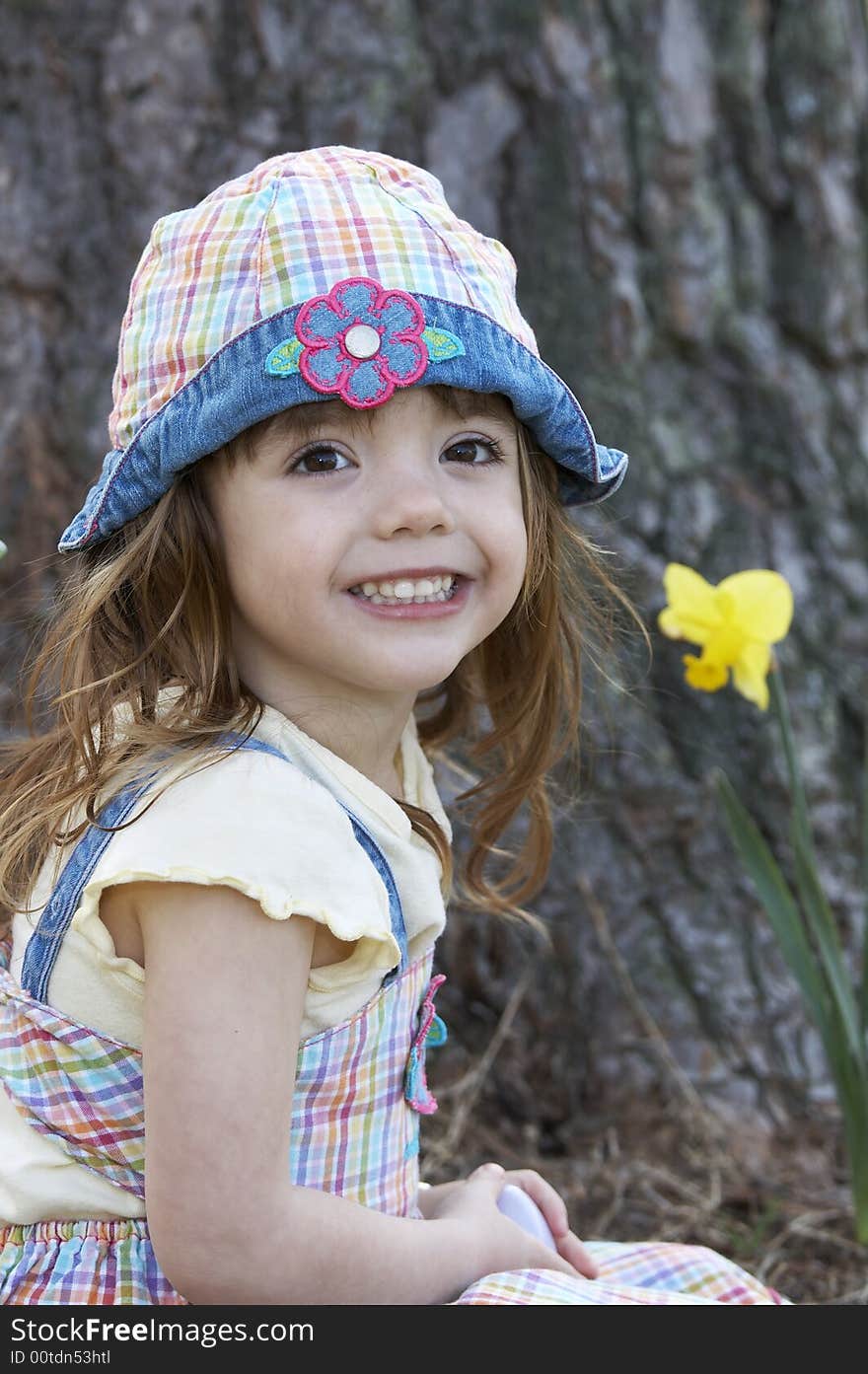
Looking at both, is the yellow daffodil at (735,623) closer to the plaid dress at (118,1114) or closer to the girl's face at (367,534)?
the girl's face at (367,534)

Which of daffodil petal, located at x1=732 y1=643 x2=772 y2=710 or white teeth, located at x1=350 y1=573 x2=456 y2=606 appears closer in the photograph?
white teeth, located at x1=350 y1=573 x2=456 y2=606

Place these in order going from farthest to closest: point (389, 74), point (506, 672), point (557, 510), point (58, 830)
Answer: point (389, 74), point (506, 672), point (557, 510), point (58, 830)

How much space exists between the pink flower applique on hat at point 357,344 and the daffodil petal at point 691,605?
742mm

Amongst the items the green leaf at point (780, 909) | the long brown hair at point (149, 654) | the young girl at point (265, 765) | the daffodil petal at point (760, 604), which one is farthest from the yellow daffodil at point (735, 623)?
the young girl at point (265, 765)

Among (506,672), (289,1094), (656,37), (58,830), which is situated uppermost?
(656,37)

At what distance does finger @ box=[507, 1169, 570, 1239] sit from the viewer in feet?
5.30

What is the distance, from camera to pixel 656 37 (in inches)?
92.4

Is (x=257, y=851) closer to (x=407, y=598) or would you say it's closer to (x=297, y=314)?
(x=407, y=598)

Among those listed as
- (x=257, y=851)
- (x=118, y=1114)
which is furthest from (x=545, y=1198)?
(x=257, y=851)

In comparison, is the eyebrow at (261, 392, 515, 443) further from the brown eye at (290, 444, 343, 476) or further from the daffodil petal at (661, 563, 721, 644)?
the daffodil petal at (661, 563, 721, 644)

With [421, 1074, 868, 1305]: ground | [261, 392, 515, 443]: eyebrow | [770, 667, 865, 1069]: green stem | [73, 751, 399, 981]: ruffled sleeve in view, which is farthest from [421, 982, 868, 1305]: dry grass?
[261, 392, 515, 443]: eyebrow
